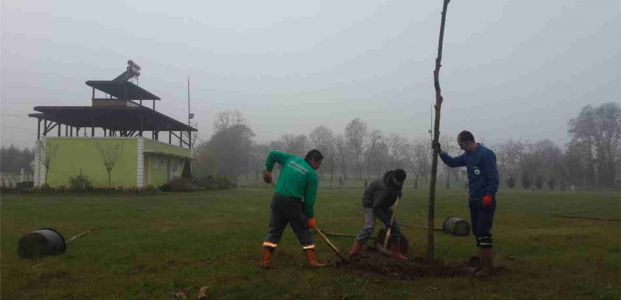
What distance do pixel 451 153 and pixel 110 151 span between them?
56.7 meters

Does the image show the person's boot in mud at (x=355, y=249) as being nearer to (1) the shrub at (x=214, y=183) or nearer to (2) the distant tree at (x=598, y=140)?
(1) the shrub at (x=214, y=183)

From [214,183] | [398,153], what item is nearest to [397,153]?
[398,153]

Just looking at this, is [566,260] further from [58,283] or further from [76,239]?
[76,239]

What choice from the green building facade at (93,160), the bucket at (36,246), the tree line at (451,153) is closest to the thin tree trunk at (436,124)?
the bucket at (36,246)

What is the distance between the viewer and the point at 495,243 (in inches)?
387

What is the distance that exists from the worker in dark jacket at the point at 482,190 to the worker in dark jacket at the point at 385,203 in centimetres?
124

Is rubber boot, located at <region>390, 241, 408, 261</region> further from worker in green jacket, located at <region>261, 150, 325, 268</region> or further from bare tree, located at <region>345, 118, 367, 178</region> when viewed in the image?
bare tree, located at <region>345, 118, 367, 178</region>

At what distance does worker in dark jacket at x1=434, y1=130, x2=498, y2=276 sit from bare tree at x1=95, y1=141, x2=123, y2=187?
31.7 metres

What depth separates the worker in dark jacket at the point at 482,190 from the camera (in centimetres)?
659

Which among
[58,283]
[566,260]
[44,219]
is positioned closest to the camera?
[58,283]

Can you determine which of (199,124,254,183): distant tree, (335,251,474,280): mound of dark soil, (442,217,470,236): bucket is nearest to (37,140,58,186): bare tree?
(442,217,470,236): bucket

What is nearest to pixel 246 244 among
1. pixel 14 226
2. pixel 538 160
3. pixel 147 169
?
pixel 14 226

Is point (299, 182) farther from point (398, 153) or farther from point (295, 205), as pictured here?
point (398, 153)

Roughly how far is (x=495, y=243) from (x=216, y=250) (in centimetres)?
558
